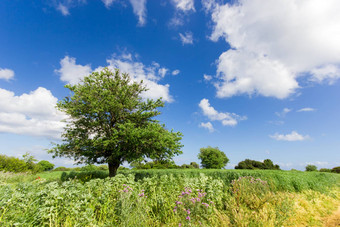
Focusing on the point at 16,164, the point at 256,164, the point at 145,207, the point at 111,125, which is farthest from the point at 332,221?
the point at 256,164

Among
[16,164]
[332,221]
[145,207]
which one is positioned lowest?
[332,221]

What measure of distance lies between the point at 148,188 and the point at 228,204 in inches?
124

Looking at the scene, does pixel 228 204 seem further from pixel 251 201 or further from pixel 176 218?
pixel 176 218

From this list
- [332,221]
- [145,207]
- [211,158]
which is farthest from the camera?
[211,158]

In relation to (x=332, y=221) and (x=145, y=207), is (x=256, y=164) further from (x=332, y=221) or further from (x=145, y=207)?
(x=145, y=207)

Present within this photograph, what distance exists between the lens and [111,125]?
13961 mm

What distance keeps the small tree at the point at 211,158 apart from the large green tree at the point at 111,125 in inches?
1343

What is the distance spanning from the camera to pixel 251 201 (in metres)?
6.19

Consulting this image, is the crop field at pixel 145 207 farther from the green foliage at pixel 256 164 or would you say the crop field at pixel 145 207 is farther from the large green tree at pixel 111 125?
the green foliage at pixel 256 164

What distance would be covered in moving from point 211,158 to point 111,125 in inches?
1459

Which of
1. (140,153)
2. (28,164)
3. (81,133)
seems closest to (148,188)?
(140,153)

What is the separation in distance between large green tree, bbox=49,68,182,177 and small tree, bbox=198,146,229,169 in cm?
3410

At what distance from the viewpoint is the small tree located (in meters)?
44.4

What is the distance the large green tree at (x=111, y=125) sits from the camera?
473 inches
